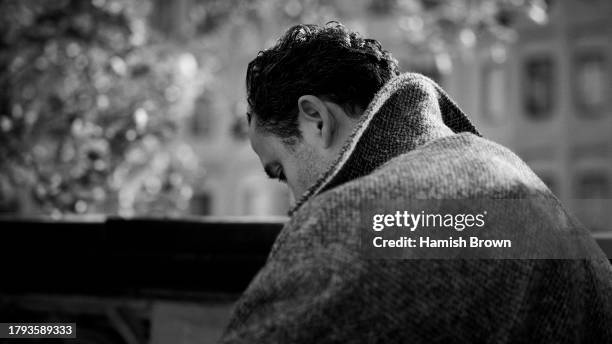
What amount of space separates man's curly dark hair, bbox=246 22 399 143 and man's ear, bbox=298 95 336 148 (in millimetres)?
18

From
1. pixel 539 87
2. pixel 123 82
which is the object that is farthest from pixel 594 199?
pixel 123 82

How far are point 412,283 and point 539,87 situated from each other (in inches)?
893

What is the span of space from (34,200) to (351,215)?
5.01 metres

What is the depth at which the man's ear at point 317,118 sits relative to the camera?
61.6 inches

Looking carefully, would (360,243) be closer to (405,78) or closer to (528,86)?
(405,78)

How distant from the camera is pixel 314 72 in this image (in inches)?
61.8

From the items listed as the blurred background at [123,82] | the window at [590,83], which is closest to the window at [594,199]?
the window at [590,83]

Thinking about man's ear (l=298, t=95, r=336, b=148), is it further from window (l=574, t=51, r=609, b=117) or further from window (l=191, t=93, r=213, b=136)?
window (l=191, t=93, r=213, b=136)

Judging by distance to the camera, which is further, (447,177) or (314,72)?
(314,72)

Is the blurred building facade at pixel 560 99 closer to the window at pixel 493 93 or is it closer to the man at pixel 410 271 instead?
the window at pixel 493 93

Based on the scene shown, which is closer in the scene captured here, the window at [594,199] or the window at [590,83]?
the window at [594,199]

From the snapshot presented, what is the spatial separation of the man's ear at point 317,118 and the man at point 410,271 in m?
0.15

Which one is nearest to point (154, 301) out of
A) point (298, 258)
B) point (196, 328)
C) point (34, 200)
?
point (196, 328)

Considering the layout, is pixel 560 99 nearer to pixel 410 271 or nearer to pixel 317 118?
pixel 317 118
